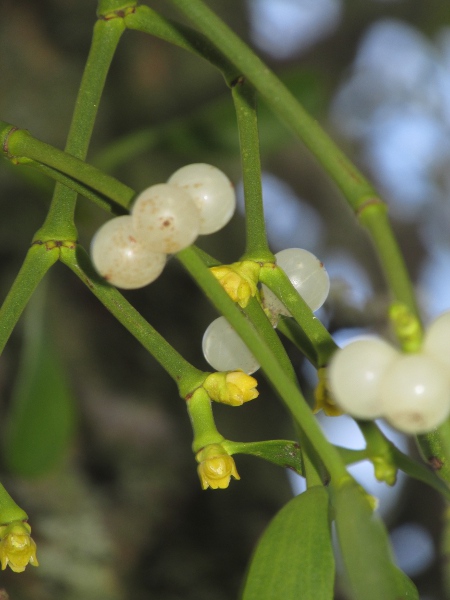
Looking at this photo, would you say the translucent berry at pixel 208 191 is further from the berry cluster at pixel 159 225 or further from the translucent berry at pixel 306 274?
the translucent berry at pixel 306 274

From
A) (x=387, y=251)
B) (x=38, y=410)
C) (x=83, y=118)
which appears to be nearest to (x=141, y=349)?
(x=38, y=410)

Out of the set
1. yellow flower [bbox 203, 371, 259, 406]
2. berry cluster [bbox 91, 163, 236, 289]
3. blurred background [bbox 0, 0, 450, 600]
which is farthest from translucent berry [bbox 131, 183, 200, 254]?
blurred background [bbox 0, 0, 450, 600]

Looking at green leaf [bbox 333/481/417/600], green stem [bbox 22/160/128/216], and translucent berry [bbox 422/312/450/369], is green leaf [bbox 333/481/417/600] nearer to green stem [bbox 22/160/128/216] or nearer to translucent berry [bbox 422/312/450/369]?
translucent berry [bbox 422/312/450/369]

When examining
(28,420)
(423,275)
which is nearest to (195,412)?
(28,420)

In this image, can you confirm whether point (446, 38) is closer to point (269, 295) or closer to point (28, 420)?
point (28, 420)

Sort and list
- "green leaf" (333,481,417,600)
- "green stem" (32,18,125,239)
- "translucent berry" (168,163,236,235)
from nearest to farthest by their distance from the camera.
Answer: "green leaf" (333,481,417,600)
"translucent berry" (168,163,236,235)
"green stem" (32,18,125,239)

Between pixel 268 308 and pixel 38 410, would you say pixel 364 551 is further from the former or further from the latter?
pixel 38 410

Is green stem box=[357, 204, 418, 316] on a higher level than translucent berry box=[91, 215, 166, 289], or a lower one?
lower
